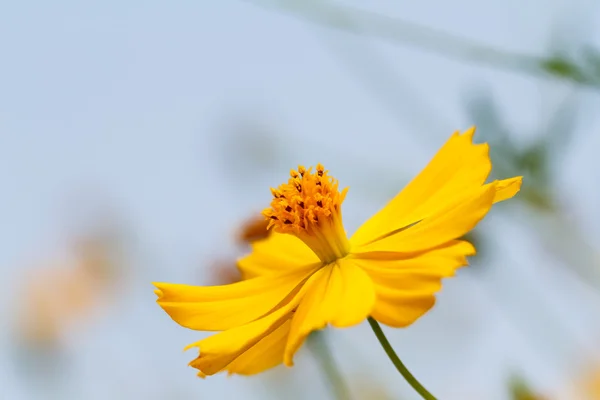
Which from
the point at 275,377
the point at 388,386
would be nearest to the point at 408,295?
the point at 388,386

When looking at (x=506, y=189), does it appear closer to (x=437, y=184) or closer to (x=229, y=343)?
(x=437, y=184)

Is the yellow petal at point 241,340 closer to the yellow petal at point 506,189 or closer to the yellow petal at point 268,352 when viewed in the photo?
the yellow petal at point 268,352

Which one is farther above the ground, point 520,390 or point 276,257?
point 276,257

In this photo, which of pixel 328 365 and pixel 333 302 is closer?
pixel 333 302

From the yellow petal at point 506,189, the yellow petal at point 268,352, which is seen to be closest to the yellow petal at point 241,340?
the yellow petal at point 268,352

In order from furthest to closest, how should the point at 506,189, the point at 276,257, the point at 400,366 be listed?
Answer: the point at 276,257 < the point at 506,189 < the point at 400,366

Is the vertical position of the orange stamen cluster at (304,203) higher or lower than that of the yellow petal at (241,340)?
higher

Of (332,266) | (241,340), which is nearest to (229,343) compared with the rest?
(241,340)
